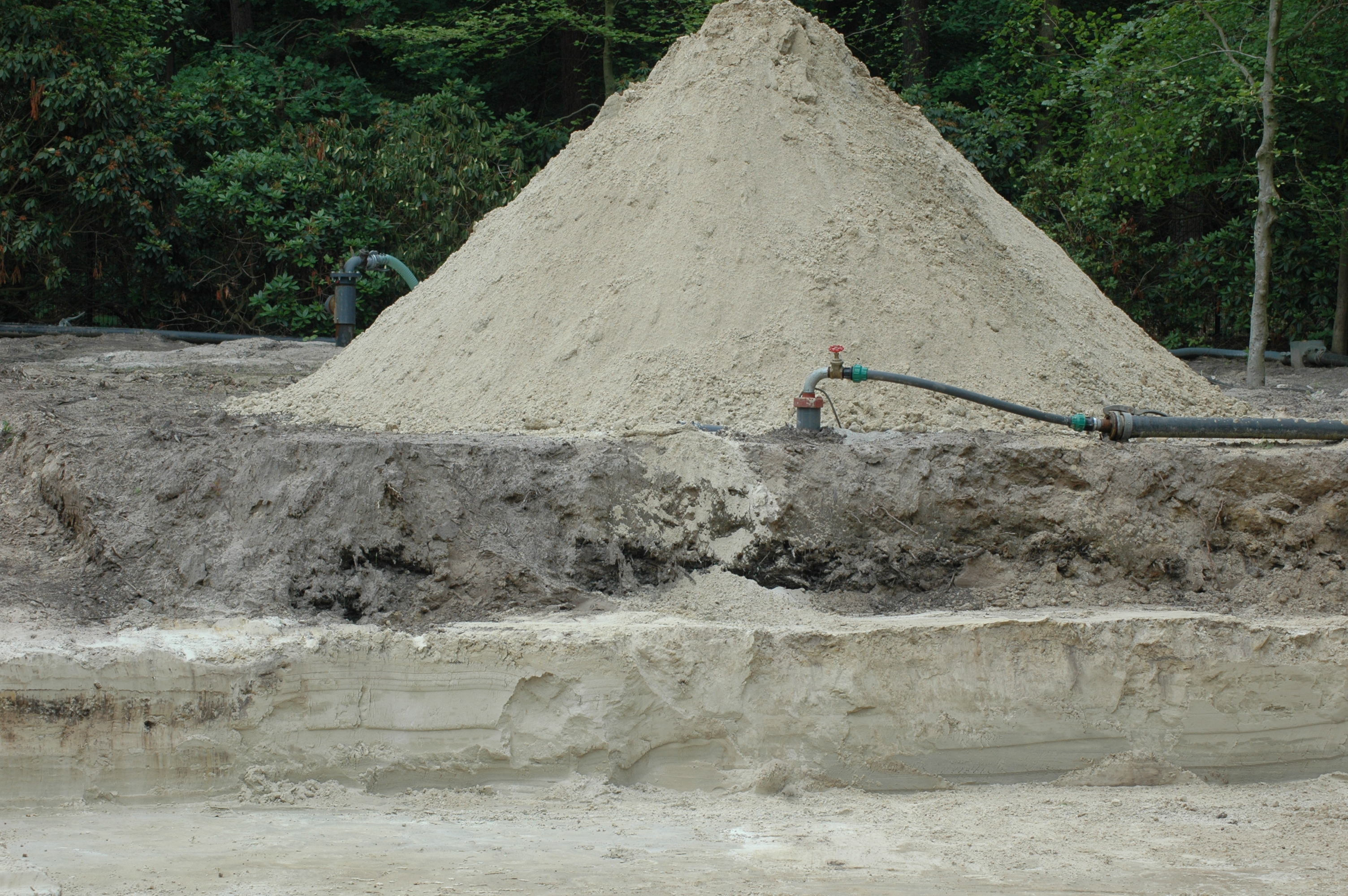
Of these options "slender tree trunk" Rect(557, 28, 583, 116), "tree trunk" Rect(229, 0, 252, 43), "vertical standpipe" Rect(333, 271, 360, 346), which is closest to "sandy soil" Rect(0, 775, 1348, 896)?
"vertical standpipe" Rect(333, 271, 360, 346)

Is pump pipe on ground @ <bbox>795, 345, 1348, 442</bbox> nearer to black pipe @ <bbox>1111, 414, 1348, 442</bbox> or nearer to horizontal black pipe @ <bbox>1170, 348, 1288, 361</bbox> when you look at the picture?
black pipe @ <bbox>1111, 414, 1348, 442</bbox>

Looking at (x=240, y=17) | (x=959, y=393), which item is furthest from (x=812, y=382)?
(x=240, y=17)

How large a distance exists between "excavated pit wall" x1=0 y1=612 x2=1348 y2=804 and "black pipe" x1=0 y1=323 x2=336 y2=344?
23.1ft

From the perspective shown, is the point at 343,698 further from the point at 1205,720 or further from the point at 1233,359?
the point at 1233,359

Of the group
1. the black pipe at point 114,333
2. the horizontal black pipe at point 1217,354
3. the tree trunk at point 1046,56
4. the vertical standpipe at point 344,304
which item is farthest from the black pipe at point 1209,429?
the tree trunk at point 1046,56

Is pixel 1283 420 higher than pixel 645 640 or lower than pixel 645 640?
higher

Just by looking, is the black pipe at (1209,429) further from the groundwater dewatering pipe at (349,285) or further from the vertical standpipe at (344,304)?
the vertical standpipe at (344,304)

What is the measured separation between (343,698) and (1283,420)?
12.4ft

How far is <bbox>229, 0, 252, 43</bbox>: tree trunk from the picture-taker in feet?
47.8

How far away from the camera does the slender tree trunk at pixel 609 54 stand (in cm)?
1360

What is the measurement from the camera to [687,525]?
403 centimetres

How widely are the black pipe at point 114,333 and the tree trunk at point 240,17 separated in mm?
5323

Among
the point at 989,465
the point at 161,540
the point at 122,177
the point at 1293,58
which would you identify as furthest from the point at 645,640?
the point at 122,177

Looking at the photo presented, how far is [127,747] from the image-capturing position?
330 cm
